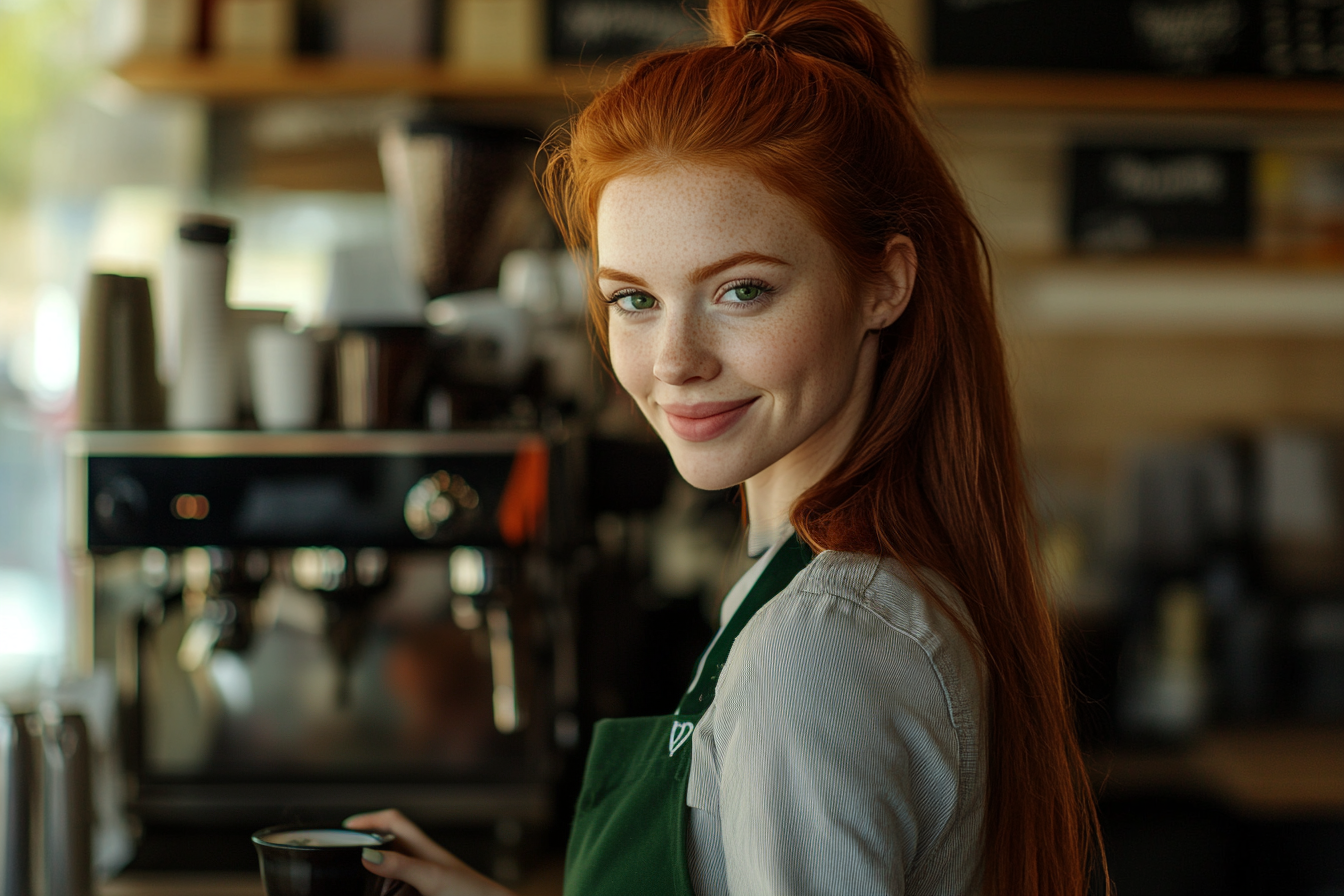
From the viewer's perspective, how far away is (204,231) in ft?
4.19

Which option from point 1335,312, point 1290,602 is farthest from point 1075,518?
point 1335,312

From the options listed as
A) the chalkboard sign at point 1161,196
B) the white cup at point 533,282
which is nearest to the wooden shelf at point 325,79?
the white cup at point 533,282

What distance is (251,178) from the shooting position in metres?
2.38

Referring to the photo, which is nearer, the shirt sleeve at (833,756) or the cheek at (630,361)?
the shirt sleeve at (833,756)

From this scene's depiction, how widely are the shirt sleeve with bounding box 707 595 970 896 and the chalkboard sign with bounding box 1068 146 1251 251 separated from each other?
2.09 m

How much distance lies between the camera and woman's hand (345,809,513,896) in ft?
2.60

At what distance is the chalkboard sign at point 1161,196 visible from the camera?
2.48 m

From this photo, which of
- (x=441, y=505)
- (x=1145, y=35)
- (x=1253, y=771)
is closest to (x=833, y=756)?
(x=441, y=505)

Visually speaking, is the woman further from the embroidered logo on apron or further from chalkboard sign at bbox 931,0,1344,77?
chalkboard sign at bbox 931,0,1344,77

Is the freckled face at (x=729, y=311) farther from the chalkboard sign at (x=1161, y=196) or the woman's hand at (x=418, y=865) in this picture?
the chalkboard sign at (x=1161, y=196)

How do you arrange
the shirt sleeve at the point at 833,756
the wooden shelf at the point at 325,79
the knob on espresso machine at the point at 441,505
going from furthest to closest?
the wooden shelf at the point at 325,79 < the knob on espresso machine at the point at 441,505 < the shirt sleeve at the point at 833,756

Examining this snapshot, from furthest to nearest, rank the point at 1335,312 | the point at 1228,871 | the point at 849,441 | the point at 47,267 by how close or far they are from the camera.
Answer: the point at 1335,312 < the point at 1228,871 < the point at 47,267 < the point at 849,441

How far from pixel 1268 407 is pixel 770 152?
2.99m

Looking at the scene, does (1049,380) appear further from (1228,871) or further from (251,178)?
(251,178)
